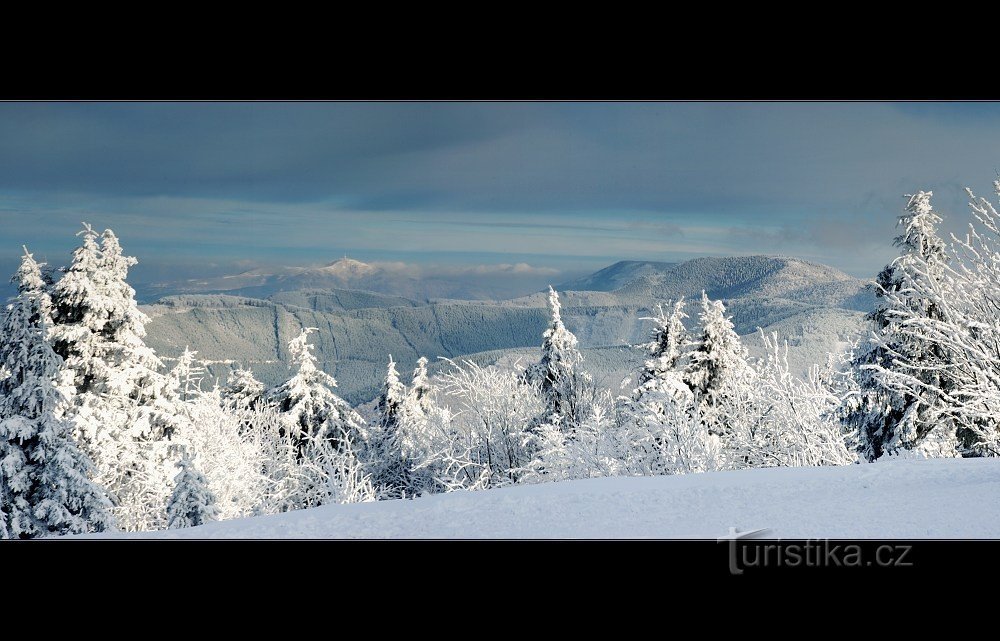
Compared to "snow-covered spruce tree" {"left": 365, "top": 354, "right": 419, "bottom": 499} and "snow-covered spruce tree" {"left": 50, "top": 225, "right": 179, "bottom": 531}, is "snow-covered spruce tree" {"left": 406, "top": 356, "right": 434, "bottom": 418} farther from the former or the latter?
"snow-covered spruce tree" {"left": 50, "top": 225, "right": 179, "bottom": 531}

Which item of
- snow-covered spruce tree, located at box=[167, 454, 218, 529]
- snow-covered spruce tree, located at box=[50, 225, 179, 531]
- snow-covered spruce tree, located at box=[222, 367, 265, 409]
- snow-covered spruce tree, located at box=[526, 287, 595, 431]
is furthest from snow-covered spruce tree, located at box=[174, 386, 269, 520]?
snow-covered spruce tree, located at box=[526, 287, 595, 431]

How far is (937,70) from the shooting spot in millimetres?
3367

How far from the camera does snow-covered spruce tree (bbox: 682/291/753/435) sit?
808 inches

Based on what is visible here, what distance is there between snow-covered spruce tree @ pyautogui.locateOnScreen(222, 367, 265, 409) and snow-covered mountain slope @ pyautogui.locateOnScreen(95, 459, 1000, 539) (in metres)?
22.6

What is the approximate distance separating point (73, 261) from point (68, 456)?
5.27 meters

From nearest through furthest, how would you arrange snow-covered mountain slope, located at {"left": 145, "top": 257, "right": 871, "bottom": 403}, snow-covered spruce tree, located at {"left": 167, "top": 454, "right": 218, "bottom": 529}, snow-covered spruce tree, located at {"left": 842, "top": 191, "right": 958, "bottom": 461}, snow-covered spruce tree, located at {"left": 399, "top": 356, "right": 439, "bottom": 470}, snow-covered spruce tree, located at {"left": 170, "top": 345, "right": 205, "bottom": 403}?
snow-covered spruce tree, located at {"left": 167, "top": 454, "right": 218, "bottom": 529}
snow-covered spruce tree, located at {"left": 842, "top": 191, "right": 958, "bottom": 461}
snow-covered spruce tree, located at {"left": 170, "top": 345, "right": 205, "bottom": 403}
snow-covered spruce tree, located at {"left": 399, "top": 356, "right": 439, "bottom": 470}
snow-covered mountain slope, located at {"left": 145, "top": 257, "right": 871, "bottom": 403}


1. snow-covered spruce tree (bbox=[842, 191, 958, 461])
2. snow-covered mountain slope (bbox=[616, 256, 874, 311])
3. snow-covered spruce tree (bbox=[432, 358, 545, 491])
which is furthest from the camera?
snow-covered mountain slope (bbox=[616, 256, 874, 311])

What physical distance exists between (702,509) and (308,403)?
2021 cm

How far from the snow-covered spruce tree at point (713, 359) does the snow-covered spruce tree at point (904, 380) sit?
209 inches

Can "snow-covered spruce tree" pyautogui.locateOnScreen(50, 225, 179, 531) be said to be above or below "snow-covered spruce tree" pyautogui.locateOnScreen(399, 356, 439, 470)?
above

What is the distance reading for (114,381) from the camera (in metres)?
14.5

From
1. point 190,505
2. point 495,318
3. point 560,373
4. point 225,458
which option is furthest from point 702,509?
point 495,318

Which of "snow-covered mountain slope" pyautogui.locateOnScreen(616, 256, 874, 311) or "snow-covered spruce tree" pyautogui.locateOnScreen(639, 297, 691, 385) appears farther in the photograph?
"snow-covered mountain slope" pyautogui.locateOnScreen(616, 256, 874, 311)

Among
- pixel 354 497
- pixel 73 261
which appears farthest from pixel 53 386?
pixel 354 497
